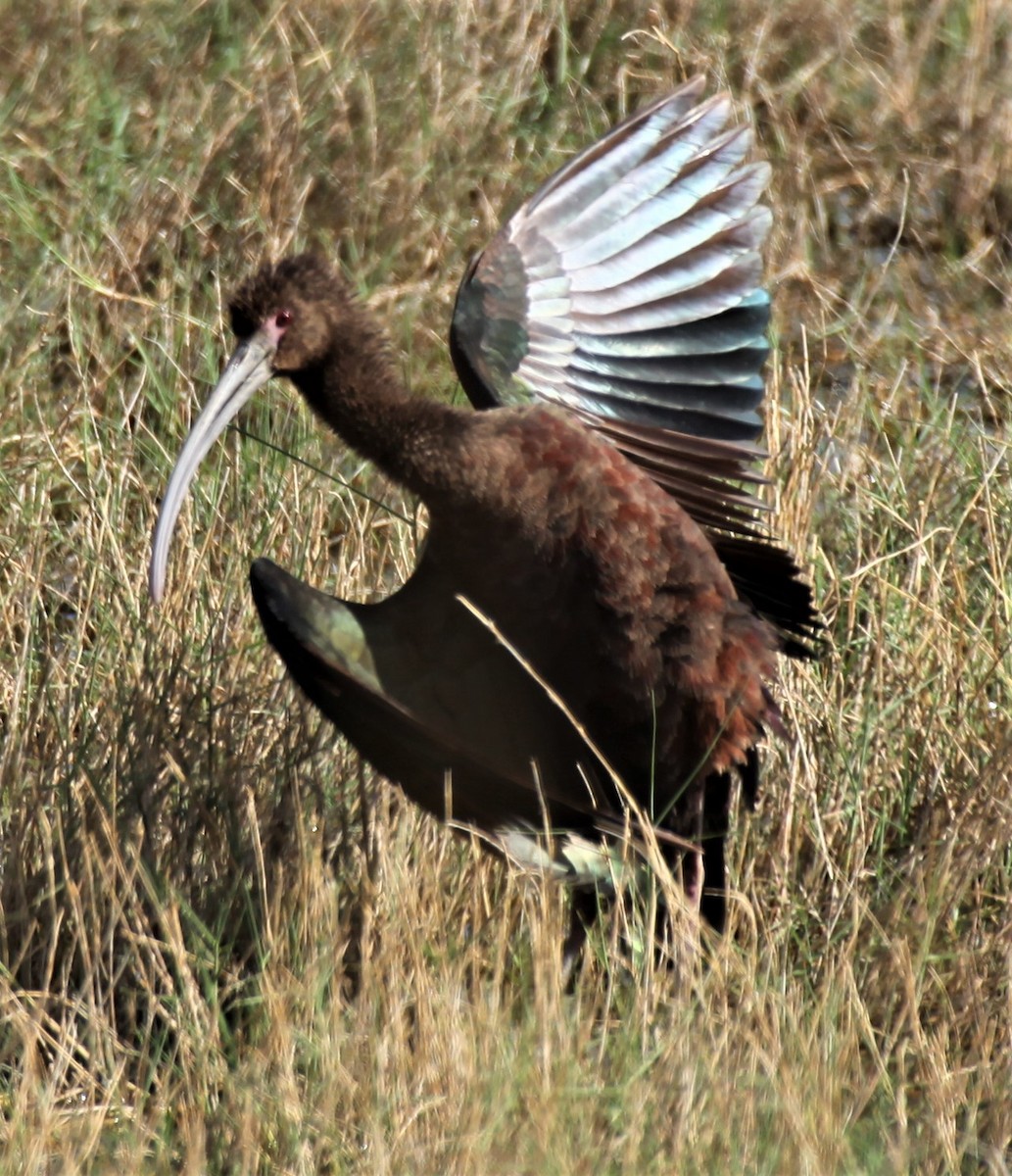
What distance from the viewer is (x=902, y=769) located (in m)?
3.96

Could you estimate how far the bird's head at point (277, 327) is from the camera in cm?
349

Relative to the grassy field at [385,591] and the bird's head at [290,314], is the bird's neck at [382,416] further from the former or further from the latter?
the grassy field at [385,591]

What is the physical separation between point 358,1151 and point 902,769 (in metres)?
1.47

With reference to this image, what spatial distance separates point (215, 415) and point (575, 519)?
2.08 ft

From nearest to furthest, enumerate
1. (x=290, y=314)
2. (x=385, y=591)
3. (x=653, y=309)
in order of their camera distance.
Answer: (x=290, y=314) < (x=653, y=309) < (x=385, y=591)

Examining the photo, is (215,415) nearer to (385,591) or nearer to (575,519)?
(575,519)

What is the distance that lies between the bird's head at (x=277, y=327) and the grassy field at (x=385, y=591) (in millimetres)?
463

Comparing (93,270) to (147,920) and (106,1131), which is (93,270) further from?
(106,1131)

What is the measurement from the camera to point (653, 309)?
3914mm

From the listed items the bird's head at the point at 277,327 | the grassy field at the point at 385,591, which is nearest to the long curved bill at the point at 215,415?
the bird's head at the point at 277,327

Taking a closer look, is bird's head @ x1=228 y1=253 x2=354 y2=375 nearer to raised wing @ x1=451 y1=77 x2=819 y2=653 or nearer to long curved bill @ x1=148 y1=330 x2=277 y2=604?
long curved bill @ x1=148 y1=330 x2=277 y2=604

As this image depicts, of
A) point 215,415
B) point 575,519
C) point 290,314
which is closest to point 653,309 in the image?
point 575,519

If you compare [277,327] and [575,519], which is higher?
[277,327]

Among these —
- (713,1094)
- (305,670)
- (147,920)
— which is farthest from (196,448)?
(713,1094)
